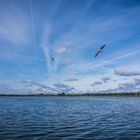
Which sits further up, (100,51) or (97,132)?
(100,51)

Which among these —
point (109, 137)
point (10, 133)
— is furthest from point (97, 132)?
point (10, 133)

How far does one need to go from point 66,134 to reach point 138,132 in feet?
28.8

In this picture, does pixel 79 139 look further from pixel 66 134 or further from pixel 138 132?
pixel 138 132

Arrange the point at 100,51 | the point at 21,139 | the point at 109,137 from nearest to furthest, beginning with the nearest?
the point at 21,139
the point at 109,137
the point at 100,51

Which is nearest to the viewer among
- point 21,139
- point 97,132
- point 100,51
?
point 21,139

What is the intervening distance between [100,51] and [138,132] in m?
13.8

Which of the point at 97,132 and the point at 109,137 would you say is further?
the point at 97,132

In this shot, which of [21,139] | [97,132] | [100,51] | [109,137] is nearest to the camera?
[21,139]

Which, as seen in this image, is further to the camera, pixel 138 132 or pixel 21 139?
pixel 138 132

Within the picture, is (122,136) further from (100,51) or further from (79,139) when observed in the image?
(100,51)

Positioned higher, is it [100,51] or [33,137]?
[100,51]

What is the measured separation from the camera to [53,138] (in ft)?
72.6

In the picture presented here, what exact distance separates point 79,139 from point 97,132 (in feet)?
A: 14.8

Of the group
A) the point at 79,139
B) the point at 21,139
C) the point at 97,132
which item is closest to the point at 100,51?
the point at 97,132
